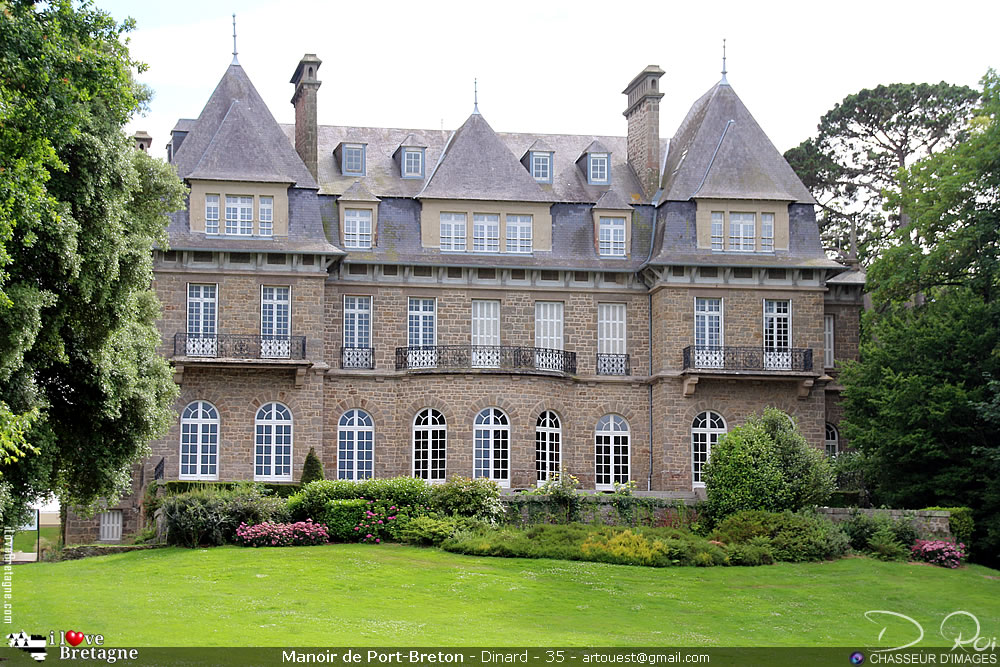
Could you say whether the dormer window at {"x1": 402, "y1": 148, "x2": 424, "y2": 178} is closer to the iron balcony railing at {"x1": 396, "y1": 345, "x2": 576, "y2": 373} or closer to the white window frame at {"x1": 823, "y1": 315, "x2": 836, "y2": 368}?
the iron balcony railing at {"x1": 396, "y1": 345, "x2": 576, "y2": 373}

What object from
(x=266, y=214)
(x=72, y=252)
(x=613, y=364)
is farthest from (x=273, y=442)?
(x=72, y=252)

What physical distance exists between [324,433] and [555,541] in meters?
10.7

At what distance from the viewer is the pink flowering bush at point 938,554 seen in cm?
3344

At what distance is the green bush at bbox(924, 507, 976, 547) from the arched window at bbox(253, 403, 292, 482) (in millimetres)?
17729

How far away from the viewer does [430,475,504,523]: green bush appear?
3400cm

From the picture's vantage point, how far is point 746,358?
136 feet

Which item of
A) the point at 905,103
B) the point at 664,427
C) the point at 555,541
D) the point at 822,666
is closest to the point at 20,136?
the point at 822,666

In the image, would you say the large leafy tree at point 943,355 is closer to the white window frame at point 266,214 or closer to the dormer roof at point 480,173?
the dormer roof at point 480,173

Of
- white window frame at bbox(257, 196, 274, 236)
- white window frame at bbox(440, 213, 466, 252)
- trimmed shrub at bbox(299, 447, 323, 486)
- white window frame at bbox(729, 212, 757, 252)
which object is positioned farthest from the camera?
white window frame at bbox(729, 212, 757, 252)

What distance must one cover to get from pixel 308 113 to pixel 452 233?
5814mm

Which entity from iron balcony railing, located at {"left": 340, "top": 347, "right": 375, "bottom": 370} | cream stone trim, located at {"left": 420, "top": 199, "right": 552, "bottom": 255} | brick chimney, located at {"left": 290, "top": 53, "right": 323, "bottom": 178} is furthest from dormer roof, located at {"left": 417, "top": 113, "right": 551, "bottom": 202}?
iron balcony railing, located at {"left": 340, "top": 347, "right": 375, "bottom": 370}

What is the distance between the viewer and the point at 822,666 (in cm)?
2156

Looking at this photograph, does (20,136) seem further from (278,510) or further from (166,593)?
(278,510)

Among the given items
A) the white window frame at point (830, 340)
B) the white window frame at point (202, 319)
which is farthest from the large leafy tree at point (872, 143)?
the white window frame at point (202, 319)
